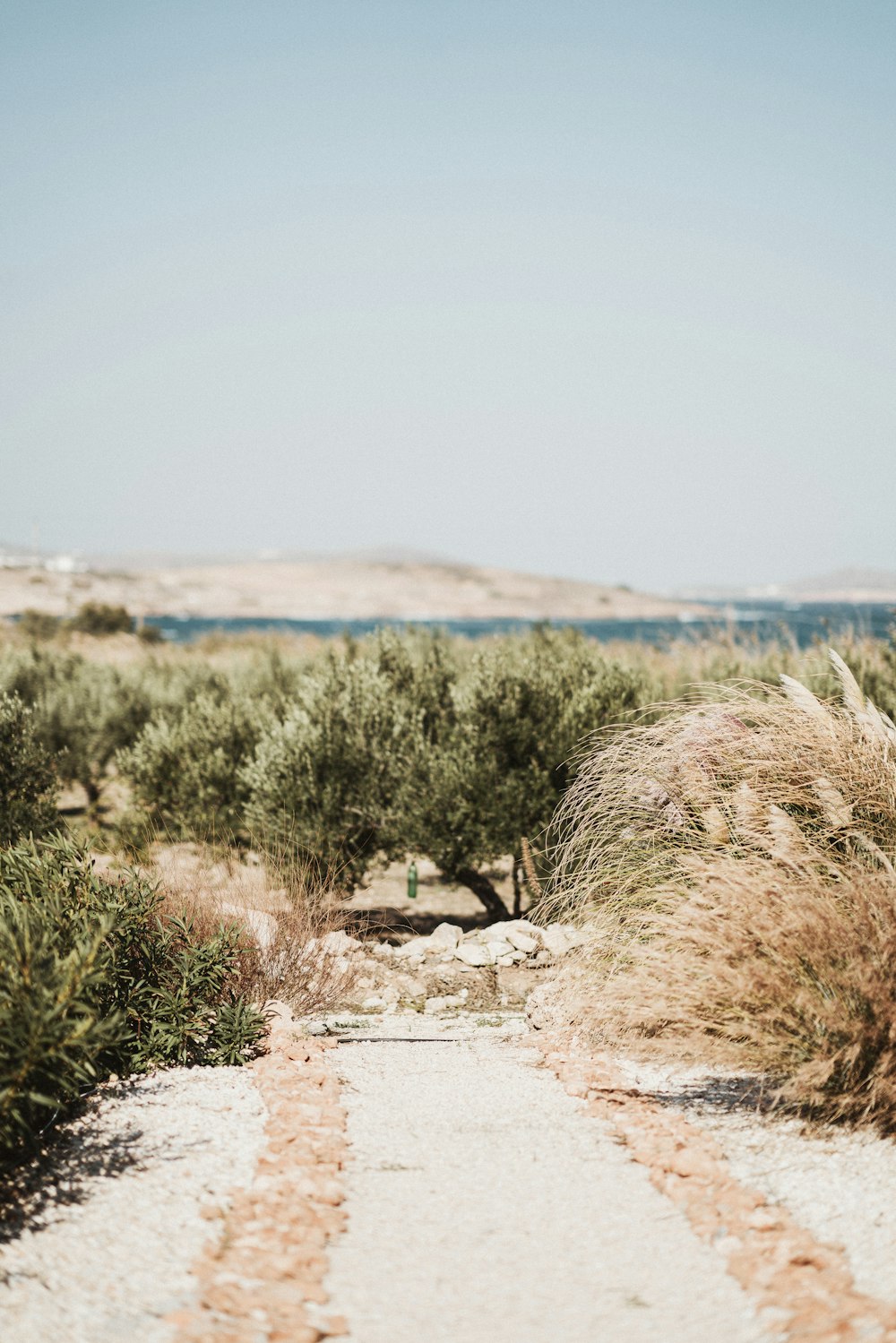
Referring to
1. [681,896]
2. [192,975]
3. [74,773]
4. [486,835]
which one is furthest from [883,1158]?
[74,773]

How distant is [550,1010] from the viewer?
20.7 feet

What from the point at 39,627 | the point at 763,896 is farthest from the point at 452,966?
the point at 39,627

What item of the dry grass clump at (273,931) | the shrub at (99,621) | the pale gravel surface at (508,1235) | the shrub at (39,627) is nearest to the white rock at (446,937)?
the dry grass clump at (273,931)

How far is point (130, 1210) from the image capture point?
12.1ft

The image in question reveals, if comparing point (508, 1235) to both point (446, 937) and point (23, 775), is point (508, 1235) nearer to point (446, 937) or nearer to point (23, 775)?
point (446, 937)

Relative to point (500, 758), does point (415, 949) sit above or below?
below

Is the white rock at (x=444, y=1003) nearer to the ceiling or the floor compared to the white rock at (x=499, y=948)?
nearer to the floor

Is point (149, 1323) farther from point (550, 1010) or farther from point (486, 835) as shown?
point (486, 835)

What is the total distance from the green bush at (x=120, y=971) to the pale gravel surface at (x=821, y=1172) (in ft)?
7.74

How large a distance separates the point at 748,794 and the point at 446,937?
4.32m

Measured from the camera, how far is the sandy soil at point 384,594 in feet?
483

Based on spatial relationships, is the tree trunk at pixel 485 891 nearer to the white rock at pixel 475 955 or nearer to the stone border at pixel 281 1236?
the white rock at pixel 475 955

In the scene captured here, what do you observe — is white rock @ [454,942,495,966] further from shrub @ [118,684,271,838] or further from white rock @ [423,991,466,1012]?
shrub @ [118,684,271,838]

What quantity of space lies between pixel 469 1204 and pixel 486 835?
6.40m
